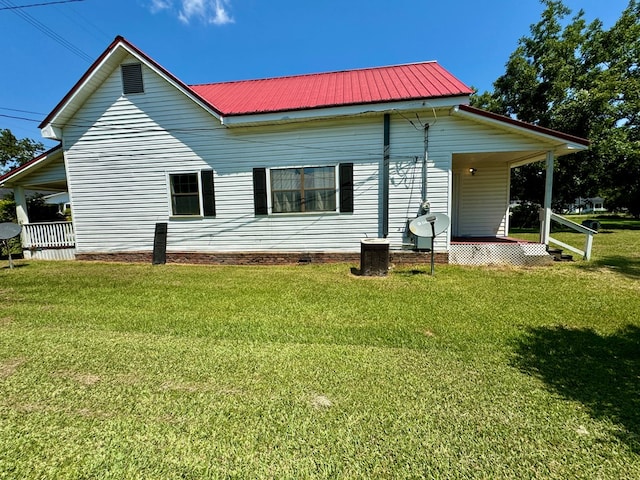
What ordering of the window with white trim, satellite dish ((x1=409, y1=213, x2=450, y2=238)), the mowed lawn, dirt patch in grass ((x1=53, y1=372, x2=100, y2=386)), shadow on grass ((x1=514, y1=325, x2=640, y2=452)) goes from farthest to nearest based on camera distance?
the window with white trim
satellite dish ((x1=409, y1=213, x2=450, y2=238))
dirt patch in grass ((x1=53, y1=372, x2=100, y2=386))
shadow on grass ((x1=514, y1=325, x2=640, y2=452))
the mowed lawn

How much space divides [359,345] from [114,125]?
1005 centimetres

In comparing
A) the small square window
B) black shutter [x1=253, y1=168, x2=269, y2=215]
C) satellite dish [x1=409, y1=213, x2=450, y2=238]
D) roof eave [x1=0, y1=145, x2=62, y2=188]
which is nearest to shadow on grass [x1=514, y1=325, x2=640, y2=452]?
satellite dish [x1=409, y1=213, x2=450, y2=238]

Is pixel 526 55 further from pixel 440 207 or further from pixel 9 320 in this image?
pixel 9 320

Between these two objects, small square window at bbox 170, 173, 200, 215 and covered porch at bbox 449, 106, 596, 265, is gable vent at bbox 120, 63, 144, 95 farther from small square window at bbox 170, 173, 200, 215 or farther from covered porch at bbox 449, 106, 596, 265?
covered porch at bbox 449, 106, 596, 265

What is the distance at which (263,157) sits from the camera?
8.68 m

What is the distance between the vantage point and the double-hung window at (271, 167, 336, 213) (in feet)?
28.1

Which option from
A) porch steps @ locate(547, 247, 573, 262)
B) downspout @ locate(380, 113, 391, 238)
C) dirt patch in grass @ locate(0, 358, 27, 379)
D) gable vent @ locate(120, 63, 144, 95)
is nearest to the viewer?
dirt patch in grass @ locate(0, 358, 27, 379)

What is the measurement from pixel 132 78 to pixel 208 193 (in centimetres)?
413

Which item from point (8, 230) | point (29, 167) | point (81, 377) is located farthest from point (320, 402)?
point (29, 167)

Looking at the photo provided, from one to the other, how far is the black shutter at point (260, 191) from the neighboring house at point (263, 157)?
3 centimetres

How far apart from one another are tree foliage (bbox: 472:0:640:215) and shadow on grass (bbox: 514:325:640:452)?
55.2 feet

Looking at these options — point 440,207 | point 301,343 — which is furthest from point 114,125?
point 440,207

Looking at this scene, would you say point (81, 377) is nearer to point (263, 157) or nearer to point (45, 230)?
point (263, 157)

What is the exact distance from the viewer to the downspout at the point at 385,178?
8.05 m
